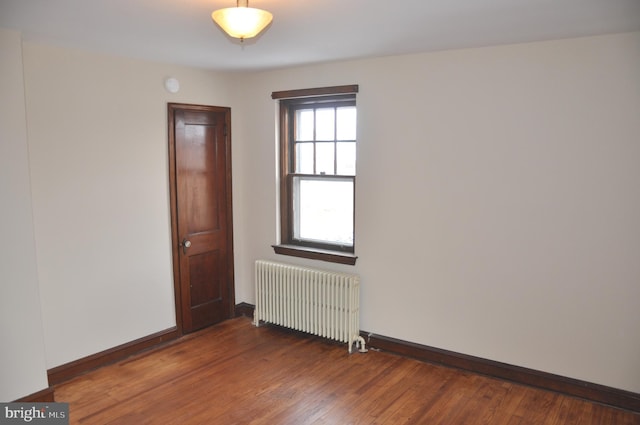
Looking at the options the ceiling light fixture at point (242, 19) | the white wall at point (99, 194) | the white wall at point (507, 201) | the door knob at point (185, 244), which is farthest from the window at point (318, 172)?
the ceiling light fixture at point (242, 19)

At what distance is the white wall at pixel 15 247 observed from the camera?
298cm

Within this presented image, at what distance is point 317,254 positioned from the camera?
4.51 metres

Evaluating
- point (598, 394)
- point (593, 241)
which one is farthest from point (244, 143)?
point (598, 394)

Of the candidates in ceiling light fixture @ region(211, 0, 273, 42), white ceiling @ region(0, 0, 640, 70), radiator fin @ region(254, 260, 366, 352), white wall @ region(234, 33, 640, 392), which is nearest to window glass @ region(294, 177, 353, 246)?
white wall @ region(234, 33, 640, 392)

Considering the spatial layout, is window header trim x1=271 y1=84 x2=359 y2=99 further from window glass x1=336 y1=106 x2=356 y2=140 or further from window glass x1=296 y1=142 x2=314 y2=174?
window glass x1=296 y1=142 x2=314 y2=174

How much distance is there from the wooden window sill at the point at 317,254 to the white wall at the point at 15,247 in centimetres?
222

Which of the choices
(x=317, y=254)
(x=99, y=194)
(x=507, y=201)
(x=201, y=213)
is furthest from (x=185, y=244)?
(x=507, y=201)

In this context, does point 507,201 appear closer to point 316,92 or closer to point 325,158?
point 325,158

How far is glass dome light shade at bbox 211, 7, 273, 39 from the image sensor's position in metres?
2.22

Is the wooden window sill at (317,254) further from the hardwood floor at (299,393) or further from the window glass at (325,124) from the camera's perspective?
the window glass at (325,124)

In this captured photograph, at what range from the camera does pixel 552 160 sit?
333 centimetres

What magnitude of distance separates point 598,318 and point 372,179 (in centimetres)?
199

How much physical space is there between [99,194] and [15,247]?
874 mm

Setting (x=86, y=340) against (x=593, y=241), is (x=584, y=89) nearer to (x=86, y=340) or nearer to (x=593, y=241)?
(x=593, y=241)
